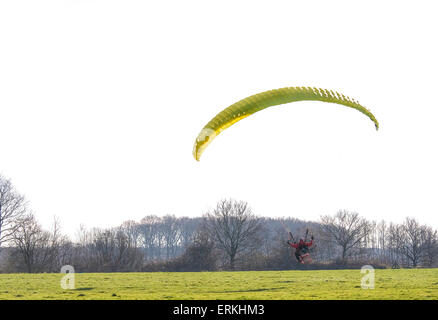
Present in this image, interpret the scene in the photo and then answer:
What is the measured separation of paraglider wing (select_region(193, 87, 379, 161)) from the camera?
5746mm

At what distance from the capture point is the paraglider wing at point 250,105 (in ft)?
18.9

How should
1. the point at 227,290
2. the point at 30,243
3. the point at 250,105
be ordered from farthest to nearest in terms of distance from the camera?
the point at 30,243 → the point at 227,290 → the point at 250,105

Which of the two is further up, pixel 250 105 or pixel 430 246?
pixel 250 105

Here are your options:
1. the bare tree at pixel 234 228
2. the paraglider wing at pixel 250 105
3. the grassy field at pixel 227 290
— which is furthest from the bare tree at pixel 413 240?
the paraglider wing at pixel 250 105

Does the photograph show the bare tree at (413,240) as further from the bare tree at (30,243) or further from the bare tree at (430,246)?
the bare tree at (30,243)

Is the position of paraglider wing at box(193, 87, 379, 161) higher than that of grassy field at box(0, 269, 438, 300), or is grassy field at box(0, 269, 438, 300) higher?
paraglider wing at box(193, 87, 379, 161)

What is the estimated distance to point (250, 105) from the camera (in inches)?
235

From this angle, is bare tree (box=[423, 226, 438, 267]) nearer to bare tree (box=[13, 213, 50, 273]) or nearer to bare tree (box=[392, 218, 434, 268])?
bare tree (box=[392, 218, 434, 268])

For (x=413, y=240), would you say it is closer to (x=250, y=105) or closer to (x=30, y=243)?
(x=30, y=243)

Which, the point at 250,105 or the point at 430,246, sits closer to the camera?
the point at 250,105

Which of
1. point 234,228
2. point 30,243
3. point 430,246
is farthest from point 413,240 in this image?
point 30,243

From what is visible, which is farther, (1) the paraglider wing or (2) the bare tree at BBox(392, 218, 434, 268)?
(2) the bare tree at BBox(392, 218, 434, 268)

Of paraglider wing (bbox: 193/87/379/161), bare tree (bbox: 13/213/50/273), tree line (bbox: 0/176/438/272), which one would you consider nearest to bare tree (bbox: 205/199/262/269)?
tree line (bbox: 0/176/438/272)
